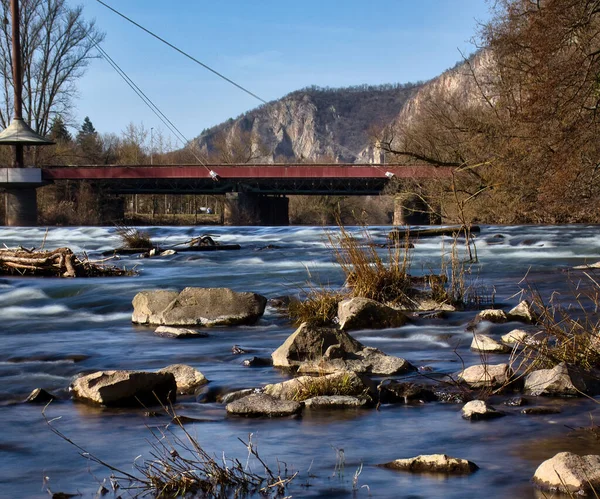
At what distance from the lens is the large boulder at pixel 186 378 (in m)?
5.81

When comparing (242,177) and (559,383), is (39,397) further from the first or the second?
(242,177)

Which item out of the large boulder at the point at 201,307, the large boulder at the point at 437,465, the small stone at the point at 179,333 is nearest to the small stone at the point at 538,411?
the large boulder at the point at 437,465

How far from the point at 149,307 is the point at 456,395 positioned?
4513mm

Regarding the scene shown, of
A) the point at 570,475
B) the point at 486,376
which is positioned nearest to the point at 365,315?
the point at 486,376

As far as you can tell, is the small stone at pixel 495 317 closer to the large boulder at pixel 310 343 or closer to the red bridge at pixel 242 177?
the large boulder at pixel 310 343

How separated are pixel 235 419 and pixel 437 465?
4.79ft

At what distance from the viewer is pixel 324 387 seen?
5.35 metres

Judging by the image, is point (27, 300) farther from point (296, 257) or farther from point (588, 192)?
point (588, 192)

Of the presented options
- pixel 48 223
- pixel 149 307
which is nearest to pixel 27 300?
pixel 149 307

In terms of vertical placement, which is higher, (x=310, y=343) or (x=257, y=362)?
(x=310, y=343)

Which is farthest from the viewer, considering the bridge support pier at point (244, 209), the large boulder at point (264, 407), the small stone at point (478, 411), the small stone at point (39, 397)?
the bridge support pier at point (244, 209)

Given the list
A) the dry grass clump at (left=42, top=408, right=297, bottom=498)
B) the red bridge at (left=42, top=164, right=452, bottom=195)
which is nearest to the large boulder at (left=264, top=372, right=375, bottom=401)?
the dry grass clump at (left=42, top=408, right=297, bottom=498)

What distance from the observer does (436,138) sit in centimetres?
3017

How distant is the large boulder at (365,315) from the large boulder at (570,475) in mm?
4392
